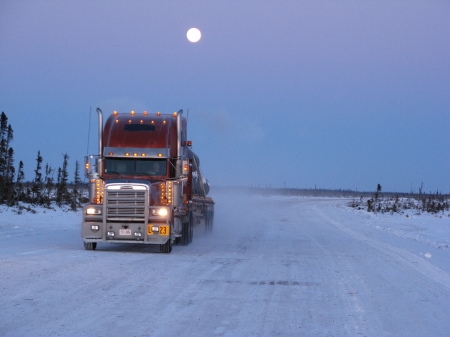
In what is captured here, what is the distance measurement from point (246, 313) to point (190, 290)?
6.30 feet

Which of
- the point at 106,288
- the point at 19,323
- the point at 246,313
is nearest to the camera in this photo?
the point at 19,323

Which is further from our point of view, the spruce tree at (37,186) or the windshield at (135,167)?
the spruce tree at (37,186)

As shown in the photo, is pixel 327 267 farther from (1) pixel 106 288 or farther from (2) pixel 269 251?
(1) pixel 106 288

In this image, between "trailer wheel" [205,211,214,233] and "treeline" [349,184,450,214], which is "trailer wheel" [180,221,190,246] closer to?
"trailer wheel" [205,211,214,233]

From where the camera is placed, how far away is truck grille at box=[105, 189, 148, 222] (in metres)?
15.9

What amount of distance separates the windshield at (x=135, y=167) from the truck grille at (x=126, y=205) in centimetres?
117

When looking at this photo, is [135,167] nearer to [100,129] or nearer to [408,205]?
[100,129]

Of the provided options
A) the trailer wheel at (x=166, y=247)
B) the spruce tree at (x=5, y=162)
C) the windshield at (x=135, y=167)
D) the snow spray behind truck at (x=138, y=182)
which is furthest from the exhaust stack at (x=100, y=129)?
the spruce tree at (x=5, y=162)

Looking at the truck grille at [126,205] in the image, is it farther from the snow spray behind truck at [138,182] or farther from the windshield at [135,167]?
the windshield at [135,167]

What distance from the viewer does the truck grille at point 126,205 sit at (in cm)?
1589

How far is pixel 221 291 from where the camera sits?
989 centimetres

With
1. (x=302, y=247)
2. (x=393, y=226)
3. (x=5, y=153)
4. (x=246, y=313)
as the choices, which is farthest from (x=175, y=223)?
(x=5, y=153)

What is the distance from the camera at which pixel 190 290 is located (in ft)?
32.4

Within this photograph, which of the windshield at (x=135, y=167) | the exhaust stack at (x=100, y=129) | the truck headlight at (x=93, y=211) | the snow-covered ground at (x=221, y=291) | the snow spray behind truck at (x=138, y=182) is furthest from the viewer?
the exhaust stack at (x=100, y=129)
